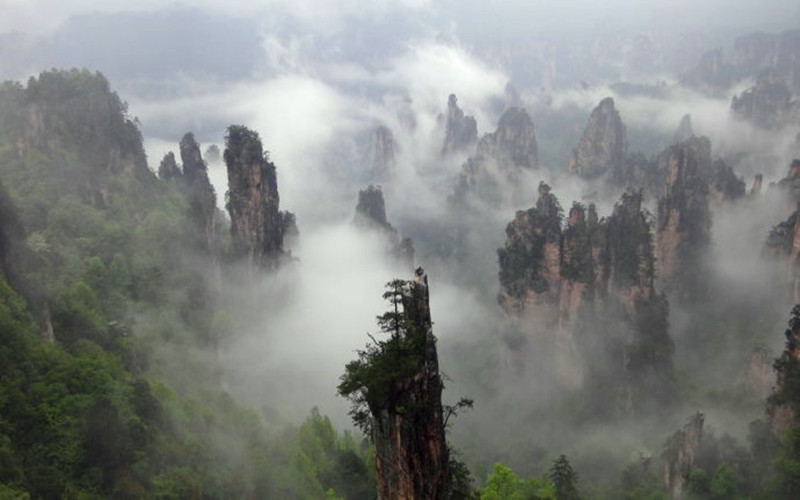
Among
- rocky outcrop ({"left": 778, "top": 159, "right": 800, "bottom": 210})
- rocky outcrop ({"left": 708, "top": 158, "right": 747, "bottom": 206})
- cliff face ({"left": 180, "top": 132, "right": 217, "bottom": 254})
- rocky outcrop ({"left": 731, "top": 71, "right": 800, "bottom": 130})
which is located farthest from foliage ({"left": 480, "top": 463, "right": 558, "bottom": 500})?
rocky outcrop ({"left": 731, "top": 71, "right": 800, "bottom": 130})

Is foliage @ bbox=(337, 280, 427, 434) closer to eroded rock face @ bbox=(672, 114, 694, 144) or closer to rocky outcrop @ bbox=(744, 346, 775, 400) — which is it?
rocky outcrop @ bbox=(744, 346, 775, 400)

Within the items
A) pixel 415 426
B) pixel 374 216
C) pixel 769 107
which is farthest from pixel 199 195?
pixel 769 107

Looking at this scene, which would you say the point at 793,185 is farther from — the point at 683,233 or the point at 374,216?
the point at 374,216

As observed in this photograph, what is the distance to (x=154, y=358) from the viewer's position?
69750 millimetres

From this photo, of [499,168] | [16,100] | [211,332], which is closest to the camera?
[211,332]

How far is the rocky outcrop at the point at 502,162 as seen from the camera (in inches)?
6811

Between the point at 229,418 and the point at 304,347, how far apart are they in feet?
114

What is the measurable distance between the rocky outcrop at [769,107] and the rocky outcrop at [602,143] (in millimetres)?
35057

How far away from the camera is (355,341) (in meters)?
112

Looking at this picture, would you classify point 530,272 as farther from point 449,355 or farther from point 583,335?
point 449,355

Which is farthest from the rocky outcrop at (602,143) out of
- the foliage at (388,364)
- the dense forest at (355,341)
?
the foliage at (388,364)

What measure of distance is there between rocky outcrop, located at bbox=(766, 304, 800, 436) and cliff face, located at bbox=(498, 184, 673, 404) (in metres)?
20.5

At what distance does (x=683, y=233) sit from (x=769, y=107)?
9372cm

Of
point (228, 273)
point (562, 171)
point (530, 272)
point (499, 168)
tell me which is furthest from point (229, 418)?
point (562, 171)
